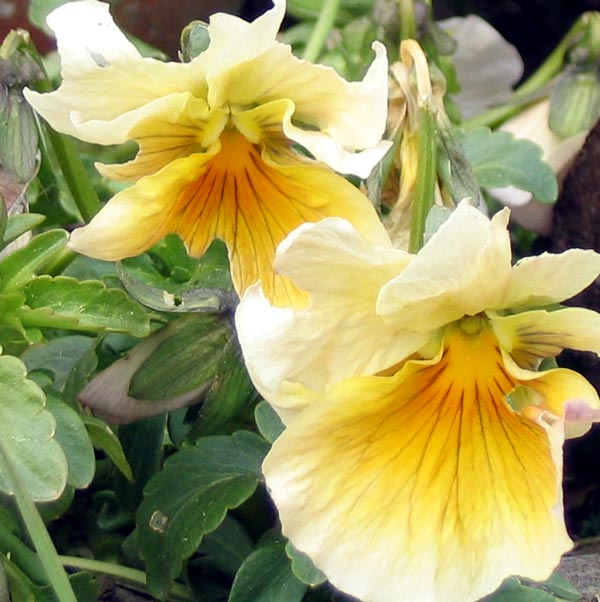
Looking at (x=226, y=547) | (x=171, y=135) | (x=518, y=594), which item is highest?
(x=171, y=135)

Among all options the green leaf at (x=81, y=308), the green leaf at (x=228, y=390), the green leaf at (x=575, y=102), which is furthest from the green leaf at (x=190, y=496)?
Answer: the green leaf at (x=575, y=102)

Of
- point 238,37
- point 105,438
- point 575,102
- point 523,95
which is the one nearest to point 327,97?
point 238,37

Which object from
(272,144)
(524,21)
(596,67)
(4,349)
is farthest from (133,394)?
(524,21)

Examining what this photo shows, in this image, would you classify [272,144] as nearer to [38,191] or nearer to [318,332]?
[318,332]

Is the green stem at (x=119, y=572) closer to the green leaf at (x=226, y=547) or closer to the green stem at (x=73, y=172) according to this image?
the green leaf at (x=226, y=547)

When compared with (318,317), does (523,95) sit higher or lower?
lower

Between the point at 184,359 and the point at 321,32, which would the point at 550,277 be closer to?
the point at 184,359
